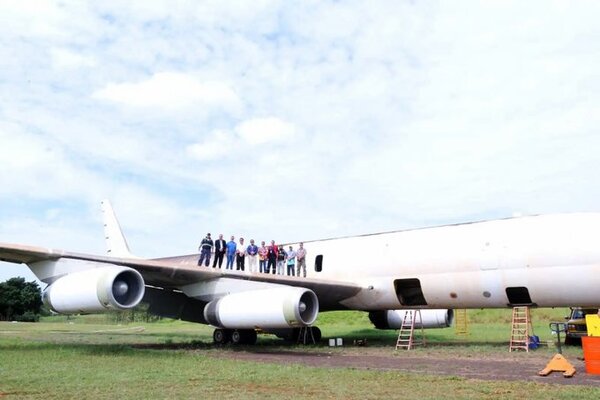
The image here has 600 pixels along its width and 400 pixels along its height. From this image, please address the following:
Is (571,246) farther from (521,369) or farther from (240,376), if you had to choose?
(240,376)

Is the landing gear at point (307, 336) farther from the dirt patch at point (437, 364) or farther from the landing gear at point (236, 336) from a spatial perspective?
the dirt patch at point (437, 364)

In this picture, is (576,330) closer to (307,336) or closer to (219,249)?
(307,336)

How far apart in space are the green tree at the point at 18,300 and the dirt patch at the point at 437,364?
196ft

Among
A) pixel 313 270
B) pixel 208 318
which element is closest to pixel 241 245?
pixel 313 270

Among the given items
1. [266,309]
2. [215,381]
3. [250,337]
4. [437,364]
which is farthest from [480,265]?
[215,381]

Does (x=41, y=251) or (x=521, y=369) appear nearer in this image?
(x=521, y=369)

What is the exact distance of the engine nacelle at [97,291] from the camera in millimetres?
15336

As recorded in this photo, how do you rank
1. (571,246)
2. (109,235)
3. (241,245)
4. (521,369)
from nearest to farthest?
(521,369) < (571,246) < (241,245) < (109,235)

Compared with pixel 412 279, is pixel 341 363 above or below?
below

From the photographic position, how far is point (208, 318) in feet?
58.3

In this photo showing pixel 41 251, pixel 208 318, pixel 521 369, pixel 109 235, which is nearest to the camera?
pixel 521 369

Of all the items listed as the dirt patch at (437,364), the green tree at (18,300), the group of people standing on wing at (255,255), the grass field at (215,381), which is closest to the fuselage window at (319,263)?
the group of people standing on wing at (255,255)

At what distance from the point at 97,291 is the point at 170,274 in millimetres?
2661

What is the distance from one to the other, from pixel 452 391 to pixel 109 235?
21.6 meters
